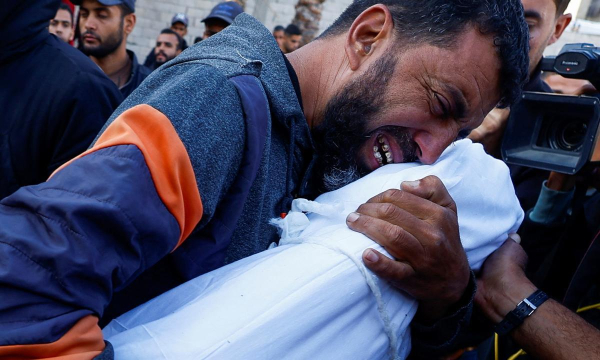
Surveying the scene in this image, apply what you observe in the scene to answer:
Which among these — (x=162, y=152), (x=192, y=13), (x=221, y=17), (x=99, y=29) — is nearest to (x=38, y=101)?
(x=162, y=152)

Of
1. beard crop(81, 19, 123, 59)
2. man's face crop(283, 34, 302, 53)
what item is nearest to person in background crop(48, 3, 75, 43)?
beard crop(81, 19, 123, 59)

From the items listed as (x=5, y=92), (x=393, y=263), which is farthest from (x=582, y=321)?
(x=5, y=92)

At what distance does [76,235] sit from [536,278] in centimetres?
204

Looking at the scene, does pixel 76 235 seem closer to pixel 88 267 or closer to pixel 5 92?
pixel 88 267

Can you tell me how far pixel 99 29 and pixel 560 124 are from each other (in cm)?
338

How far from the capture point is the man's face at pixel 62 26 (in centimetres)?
545

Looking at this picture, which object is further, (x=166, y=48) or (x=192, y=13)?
(x=192, y=13)

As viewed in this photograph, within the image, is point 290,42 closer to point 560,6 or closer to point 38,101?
point 560,6

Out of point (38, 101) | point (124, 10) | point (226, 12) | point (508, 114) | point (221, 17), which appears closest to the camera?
point (38, 101)

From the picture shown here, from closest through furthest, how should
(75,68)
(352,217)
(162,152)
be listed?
(162,152), (352,217), (75,68)

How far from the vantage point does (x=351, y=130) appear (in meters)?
1.46

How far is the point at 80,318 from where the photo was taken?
31.1 inches

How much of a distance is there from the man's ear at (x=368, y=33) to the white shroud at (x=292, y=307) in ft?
1.16

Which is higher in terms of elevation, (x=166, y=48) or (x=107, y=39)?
(x=107, y=39)
